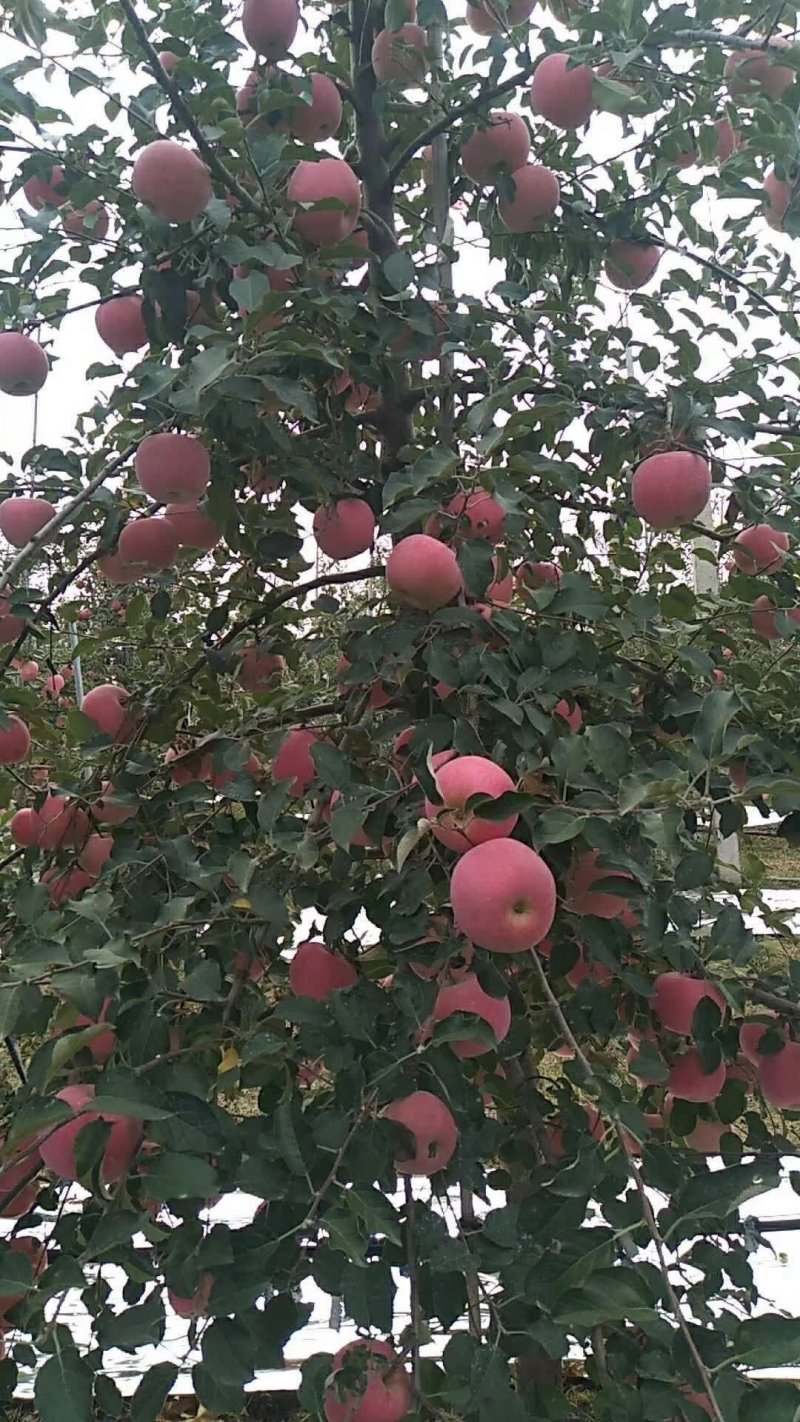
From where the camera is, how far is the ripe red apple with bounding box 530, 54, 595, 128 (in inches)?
42.7

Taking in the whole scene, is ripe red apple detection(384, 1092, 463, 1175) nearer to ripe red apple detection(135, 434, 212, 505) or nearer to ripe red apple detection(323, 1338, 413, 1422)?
ripe red apple detection(323, 1338, 413, 1422)

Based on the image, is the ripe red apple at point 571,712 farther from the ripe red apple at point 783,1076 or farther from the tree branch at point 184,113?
the tree branch at point 184,113

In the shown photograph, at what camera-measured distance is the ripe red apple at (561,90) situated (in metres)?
1.08

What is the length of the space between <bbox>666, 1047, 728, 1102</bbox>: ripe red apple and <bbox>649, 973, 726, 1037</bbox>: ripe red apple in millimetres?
46

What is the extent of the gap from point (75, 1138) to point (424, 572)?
0.54 m

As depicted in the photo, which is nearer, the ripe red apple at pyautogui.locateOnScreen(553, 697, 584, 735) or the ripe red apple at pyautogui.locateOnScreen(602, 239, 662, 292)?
the ripe red apple at pyautogui.locateOnScreen(553, 697, 584, 735)

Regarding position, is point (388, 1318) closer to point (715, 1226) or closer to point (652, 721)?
point (715, 1226)

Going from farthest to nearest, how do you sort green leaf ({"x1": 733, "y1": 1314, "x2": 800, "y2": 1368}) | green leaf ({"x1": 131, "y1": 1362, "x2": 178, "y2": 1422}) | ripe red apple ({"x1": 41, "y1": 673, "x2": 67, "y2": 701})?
ripe red apple ({"x1": 41, "y1": 673, "x2": 67, "y2": 701}) → green leaf ({"x1": 131, "y1": 1362, "x2": 178, "y2": 1422}) → green leaf ({"x1": 733, "y1": 1314, "x2": 800, "y2": 1368})

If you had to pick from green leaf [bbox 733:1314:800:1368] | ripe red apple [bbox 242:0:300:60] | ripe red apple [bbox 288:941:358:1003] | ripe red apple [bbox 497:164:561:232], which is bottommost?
green leaf [bbox 733:1314:800:1368]

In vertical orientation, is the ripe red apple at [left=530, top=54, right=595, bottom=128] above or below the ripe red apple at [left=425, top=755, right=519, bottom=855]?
above

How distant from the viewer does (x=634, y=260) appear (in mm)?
1247

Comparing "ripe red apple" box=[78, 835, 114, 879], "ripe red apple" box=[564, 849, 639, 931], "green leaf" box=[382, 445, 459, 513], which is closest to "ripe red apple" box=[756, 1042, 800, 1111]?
"ripe red apple" box=[564, 849, 639, 931]

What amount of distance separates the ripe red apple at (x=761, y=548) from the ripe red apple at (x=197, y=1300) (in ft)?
2.91

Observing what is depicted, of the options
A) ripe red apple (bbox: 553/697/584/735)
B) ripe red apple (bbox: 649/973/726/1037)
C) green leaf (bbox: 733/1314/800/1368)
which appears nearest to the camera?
green leaf (bbox: 733/1314/800/1368)
